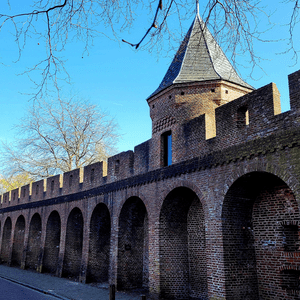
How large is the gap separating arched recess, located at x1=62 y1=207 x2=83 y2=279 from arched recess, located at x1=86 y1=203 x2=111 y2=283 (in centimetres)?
212

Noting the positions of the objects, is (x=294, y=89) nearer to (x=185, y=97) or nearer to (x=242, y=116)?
(x=242, y=116)

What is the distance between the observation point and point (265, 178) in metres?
8.72

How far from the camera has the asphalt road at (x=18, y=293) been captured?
1156 cm

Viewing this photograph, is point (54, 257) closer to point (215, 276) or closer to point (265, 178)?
point (215, 276)

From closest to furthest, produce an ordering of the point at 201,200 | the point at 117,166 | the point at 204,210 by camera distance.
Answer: the point at 204,210 < the point at 201,200 < the point at 117,166

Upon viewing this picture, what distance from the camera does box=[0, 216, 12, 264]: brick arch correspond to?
2576 centimetres

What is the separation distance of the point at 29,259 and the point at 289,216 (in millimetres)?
18603

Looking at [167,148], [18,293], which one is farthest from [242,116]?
[18,293]

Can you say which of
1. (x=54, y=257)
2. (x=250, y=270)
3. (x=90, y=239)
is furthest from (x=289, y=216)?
(x=54, y=257)

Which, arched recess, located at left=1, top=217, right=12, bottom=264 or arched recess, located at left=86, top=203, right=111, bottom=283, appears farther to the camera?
arched recess, located at left=1, top=217, right=12, bottom=264

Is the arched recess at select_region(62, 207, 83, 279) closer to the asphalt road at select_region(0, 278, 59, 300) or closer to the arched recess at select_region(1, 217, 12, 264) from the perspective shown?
the asphalt road at select_region(0, 278, 59, 300)

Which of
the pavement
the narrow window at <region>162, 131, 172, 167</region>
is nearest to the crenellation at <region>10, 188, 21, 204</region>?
the pavement

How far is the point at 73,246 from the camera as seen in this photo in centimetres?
1755

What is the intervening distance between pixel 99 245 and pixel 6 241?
1421 cm
